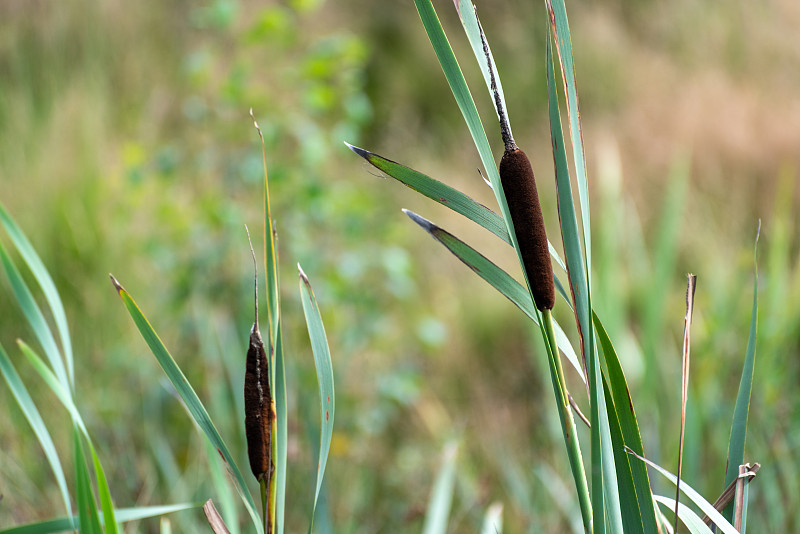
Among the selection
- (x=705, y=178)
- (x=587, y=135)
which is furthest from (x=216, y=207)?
(x=587, y=135)

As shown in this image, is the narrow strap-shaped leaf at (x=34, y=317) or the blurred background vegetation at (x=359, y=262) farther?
the blurred background vegetation at (x=359, y=262)

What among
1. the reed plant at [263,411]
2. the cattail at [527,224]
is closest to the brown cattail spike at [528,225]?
the cattail at [527,224]

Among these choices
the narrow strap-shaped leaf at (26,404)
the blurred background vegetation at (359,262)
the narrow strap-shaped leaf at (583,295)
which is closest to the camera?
the narrow strap-shaped leaf at (583,295)

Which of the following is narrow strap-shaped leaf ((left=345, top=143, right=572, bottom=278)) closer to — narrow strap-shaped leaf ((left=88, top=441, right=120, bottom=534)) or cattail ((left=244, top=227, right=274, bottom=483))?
cattail ((left=244, top=227, right=274, bottom=483))

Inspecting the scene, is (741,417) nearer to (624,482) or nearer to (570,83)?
(624,482)

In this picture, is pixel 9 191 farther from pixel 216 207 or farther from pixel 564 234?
pixel 564 234

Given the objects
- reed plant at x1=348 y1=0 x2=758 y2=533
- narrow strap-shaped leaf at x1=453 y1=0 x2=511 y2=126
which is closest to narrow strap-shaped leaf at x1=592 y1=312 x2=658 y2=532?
reed plant at x1=348 y1=0 x2=758 y2=533

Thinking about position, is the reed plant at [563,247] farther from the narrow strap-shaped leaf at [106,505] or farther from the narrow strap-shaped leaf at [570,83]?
the narrow strap-shaped leaf at [106,505]
